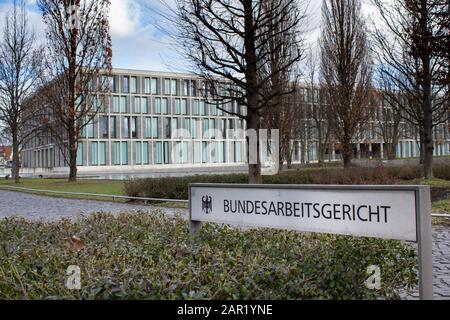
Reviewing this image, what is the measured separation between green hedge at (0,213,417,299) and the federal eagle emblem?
1.17 ft

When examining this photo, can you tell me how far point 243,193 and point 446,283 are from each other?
2.48m

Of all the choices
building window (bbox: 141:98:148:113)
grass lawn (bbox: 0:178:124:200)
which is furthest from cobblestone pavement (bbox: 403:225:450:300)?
building window (bbox: 141:98:148:113)

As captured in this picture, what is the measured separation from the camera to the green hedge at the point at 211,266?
3748 millimetres

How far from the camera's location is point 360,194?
4.24m

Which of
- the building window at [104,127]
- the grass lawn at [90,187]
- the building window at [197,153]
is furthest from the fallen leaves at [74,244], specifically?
the building window at [197,153]

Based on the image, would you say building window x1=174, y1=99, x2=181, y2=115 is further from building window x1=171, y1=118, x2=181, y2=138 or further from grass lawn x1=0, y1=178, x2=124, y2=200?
grass lawn x1=0, y1=178, x2=124, y2=200

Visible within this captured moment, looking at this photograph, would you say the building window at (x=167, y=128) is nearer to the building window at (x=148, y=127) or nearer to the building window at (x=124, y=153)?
the building window at (x=148, y=127)

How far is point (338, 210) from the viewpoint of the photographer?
4.44 m

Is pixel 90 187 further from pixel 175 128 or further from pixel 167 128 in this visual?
pixel 175 128

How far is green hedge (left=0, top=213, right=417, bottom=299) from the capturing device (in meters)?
3.75

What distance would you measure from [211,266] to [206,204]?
183cm

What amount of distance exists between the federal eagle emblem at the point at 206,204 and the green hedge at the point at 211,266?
358 mm
